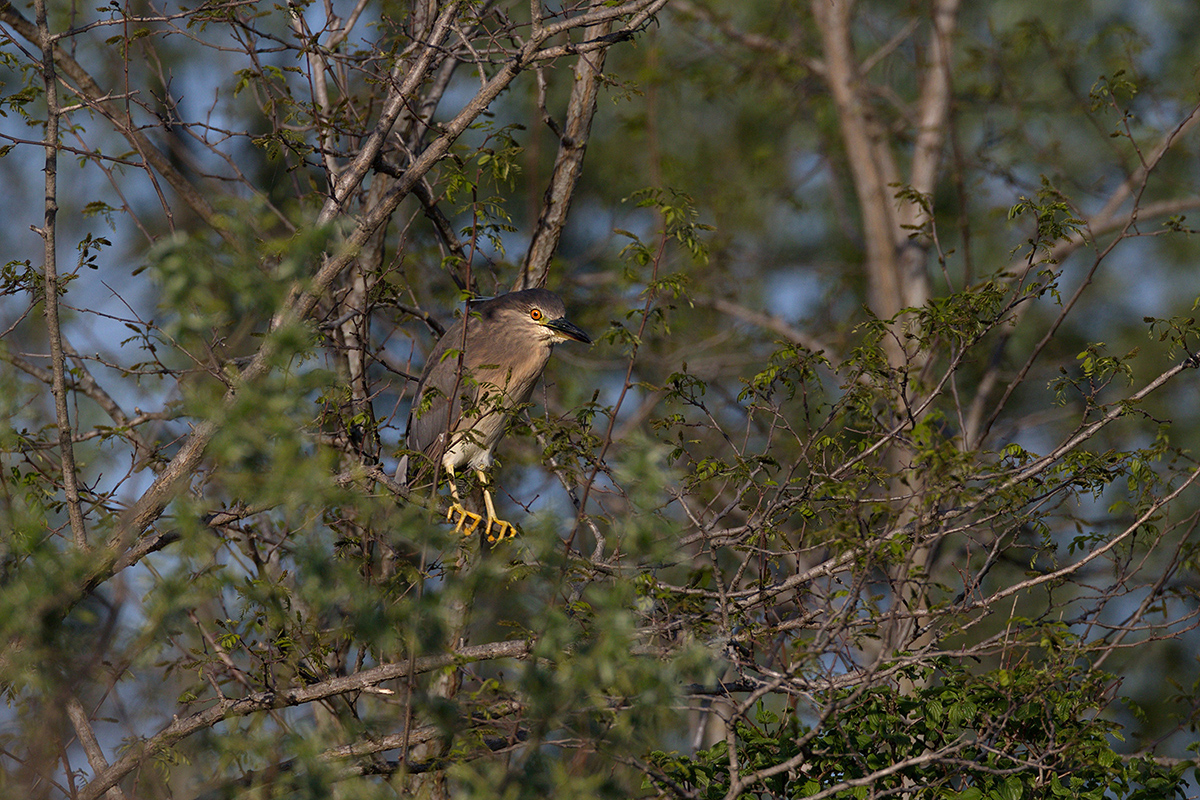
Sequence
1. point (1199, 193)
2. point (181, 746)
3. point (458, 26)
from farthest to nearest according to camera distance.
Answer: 1. point (1199, 193)
2. point (458, 26)
3. point (181, 746)

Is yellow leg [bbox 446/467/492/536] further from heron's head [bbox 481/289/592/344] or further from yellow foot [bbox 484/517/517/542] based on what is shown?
heron's head [bbox 481/289/592/344]

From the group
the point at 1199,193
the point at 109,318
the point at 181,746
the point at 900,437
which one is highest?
the point at 1199,193

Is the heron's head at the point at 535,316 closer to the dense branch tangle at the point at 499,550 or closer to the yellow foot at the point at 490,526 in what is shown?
the dense branch tangle at the point at 499,550

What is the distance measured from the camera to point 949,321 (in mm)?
3941

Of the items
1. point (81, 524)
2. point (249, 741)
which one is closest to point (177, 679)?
point (81, 524)

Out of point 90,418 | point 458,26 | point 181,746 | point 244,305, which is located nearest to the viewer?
point 244,305

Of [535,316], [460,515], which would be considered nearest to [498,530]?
[460,515]

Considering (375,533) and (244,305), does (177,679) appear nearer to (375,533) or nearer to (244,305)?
(375,533)

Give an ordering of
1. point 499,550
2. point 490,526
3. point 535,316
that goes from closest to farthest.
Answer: point 499,550, point 490,526, point 535,316

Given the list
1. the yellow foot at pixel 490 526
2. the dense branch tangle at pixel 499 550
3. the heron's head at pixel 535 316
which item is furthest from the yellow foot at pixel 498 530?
the heron's head at pixel 535 316

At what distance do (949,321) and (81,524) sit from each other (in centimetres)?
333

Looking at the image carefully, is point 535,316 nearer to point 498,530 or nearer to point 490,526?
point 498,530

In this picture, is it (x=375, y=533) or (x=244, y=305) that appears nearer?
(x=244, y=305)

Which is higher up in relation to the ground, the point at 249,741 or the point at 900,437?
the point at 900,437
